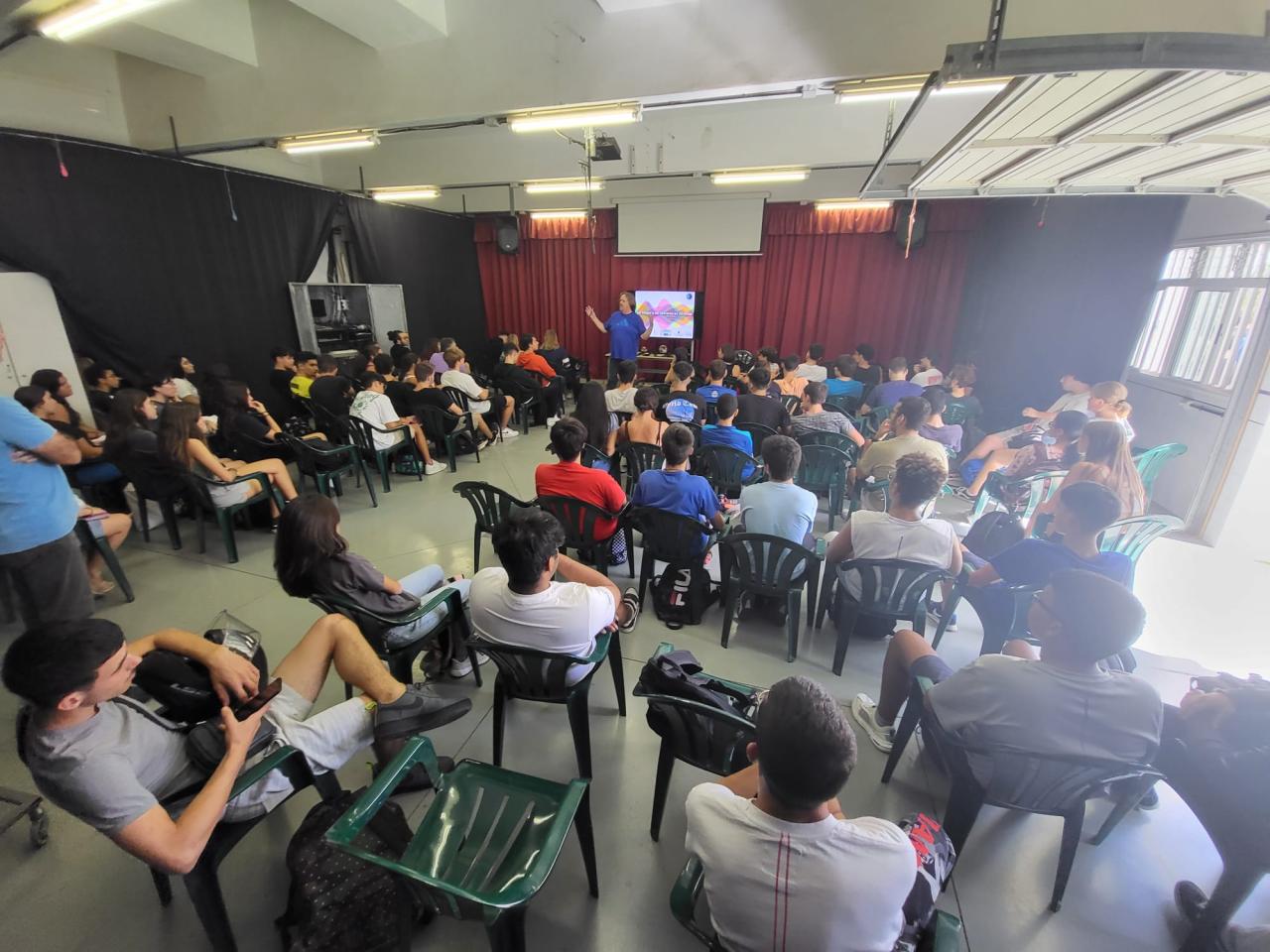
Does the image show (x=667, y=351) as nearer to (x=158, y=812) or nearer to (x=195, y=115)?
(x=195, y=115)

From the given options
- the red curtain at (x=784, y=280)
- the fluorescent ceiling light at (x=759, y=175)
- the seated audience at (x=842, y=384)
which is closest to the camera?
the fluorescent ceiling light at (x=759, y=175)

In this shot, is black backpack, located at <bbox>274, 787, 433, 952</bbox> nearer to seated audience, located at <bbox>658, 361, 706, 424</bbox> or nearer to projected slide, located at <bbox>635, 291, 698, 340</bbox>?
seated audience, located at <bbox>658, 361, 706, 424</bbox>

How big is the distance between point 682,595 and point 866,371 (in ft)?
15.9

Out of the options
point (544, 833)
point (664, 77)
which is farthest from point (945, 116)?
point (544, 833)

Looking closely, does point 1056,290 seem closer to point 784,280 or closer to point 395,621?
point 784,280

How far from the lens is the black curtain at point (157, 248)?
173 inches

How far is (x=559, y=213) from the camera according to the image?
29.6 ft

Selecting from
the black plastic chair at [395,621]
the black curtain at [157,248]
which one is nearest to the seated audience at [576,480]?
the black plastic chair at [395,621]

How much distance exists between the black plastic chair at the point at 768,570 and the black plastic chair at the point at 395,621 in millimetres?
1298

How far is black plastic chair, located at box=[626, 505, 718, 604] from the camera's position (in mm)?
2648

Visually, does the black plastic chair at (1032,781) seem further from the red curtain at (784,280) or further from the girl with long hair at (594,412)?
the red curtain at (784,280)

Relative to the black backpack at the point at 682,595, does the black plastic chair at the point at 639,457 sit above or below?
above

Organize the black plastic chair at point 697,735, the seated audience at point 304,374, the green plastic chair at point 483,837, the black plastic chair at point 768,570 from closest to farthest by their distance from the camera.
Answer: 1. the green plastic chair at point 483,837
2. the black plastic chair at point 697,735
3. the black plastic chair at point 768,570
4. the seated audience at point 304,374

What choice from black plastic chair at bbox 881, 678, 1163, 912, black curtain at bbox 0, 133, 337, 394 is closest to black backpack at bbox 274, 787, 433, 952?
black plastic chair at bbox 881, 678, 1163, 912
